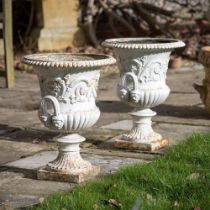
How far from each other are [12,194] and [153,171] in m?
1.00

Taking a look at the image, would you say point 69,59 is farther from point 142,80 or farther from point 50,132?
point 50,132

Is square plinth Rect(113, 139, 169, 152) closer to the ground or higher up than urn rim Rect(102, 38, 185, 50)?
closer to the ground

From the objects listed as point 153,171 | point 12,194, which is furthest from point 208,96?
point 12,194

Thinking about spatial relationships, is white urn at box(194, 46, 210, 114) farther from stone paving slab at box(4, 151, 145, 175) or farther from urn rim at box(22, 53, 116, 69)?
urn rim at box(22, 53, 116, 69)

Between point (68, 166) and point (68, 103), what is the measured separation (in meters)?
0.46

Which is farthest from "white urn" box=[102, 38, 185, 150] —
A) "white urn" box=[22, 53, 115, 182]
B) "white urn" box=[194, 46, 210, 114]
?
"white urn" box=[194, 46, 210, 114]

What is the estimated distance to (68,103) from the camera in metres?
4.75

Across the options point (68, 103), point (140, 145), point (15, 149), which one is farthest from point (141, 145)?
point (68, 103)

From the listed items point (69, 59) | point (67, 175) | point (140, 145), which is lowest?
point (140, 145)

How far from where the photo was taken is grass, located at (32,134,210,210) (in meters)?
4.16

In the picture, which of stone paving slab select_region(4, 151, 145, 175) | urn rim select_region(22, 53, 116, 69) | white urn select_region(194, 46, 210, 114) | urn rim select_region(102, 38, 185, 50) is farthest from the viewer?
white urn select_region(194, 46, 210, 114)

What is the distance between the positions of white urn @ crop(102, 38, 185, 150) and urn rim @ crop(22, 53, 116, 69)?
527 mm

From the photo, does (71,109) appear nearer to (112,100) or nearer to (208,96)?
(208,96)

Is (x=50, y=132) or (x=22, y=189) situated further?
(x=50, y=132)
